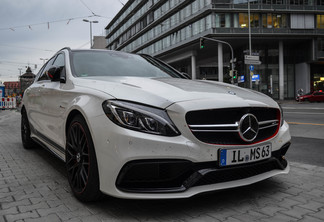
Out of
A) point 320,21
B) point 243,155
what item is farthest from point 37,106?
point 320,21

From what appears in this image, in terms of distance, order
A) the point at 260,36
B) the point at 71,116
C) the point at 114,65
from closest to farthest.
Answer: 1. the point at 71,116
2. the point at 114,65
3. the point at 260,36

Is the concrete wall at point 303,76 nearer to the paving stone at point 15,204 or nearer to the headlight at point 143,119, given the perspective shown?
the headlight at point 143,119

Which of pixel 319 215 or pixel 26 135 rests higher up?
pixel 26 135

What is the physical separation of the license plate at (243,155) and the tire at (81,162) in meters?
0.99

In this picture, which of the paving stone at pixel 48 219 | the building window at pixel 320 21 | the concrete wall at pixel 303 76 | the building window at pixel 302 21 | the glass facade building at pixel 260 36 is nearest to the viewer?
the paving stone at pixel 48 219

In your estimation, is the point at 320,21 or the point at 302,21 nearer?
the point at 302,21

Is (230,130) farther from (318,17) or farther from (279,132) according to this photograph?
(318,17)

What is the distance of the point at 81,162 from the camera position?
8.61ft

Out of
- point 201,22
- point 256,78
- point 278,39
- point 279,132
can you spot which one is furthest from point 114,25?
point 279,132

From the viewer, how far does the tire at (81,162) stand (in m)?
2.39

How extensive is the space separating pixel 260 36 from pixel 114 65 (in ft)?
121

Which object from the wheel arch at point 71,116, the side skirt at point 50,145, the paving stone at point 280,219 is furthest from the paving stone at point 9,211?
the paving stone at point 280,219

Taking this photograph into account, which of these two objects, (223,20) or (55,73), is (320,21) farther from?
(55,73)

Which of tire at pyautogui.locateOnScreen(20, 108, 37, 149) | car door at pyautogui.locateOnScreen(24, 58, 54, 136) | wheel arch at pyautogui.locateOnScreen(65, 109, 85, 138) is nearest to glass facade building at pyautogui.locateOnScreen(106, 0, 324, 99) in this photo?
tire at pyautogui.locateOnScreen(20, 108, 37, 149)
